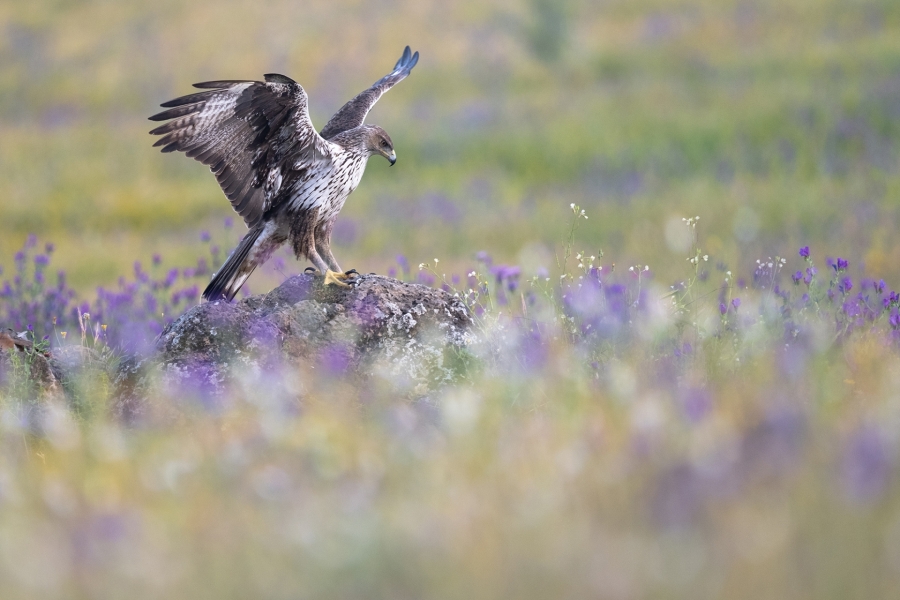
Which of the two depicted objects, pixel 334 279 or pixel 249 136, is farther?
pixel 249 136

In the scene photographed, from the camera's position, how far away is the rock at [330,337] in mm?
3578

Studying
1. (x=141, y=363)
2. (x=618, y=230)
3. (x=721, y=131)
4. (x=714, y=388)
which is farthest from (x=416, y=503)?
(x=721, y=131)

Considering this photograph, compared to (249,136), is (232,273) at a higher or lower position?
lower

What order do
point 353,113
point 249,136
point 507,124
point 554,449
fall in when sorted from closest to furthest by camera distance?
point 554,449 → point 249,136 → point 353,113 → point 507,124

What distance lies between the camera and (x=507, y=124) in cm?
1341

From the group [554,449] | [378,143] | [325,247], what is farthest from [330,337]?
[554,449]

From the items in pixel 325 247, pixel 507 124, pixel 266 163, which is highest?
pixel 507 124

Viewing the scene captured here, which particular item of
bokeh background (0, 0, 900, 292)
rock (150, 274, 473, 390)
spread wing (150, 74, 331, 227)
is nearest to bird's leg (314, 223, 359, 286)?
spread wing (150, 74, 331, 227)

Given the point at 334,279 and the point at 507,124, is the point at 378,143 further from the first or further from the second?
the point at 507,124

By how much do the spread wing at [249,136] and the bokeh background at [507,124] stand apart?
138 centimetres

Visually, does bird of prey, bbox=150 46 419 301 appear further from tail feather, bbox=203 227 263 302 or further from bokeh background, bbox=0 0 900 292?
bokeh background, bbox=0 0 900 292

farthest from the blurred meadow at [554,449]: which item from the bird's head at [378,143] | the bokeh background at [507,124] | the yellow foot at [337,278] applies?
the bird's head at [378,143]

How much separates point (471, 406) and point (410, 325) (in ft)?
5.16

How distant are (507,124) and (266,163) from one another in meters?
9.29
